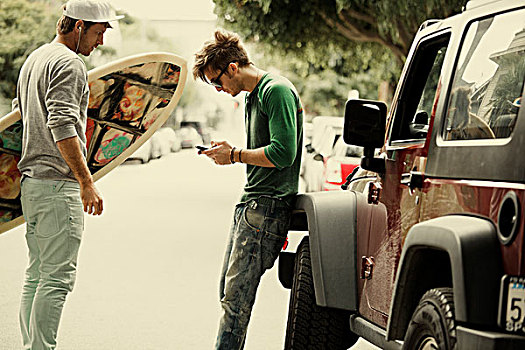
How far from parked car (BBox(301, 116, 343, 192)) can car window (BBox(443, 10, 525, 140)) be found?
14108 mm

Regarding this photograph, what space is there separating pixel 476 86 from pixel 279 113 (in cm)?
128

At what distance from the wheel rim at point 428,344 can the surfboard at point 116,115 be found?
121 inches

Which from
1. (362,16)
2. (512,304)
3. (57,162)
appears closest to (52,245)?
(57,162)

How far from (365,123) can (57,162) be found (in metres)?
1.71

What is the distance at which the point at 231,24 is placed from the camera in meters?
23.6

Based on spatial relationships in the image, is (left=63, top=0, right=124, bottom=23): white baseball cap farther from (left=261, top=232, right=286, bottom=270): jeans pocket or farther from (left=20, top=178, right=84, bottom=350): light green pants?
(left=261, top=232, right=286, bottom=270): jeans pocket

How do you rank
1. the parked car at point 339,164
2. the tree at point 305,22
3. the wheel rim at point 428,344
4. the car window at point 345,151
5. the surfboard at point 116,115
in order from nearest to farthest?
the wheel rim at point 428,344 < the surfboard at point 116,115 < the parked car at point 339,164 < the car window at point 345,151 < the tree at point 305,22

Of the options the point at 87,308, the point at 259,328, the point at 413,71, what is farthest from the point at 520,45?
the point at 87,308

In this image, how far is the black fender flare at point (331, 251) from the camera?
5.16 meters

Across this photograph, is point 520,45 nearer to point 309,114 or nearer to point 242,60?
point 242,60

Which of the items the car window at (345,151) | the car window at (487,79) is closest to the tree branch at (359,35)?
the car window at (345,151)

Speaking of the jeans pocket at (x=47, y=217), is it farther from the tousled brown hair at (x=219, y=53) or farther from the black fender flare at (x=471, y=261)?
the black fender flare at (x=471, y=261)

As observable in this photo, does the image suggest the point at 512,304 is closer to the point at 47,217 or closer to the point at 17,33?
the point at 47,217

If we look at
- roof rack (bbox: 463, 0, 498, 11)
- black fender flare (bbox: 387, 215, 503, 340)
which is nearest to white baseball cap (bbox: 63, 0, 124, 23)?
roof rack (bbox: 463, 0, 498, 11)
